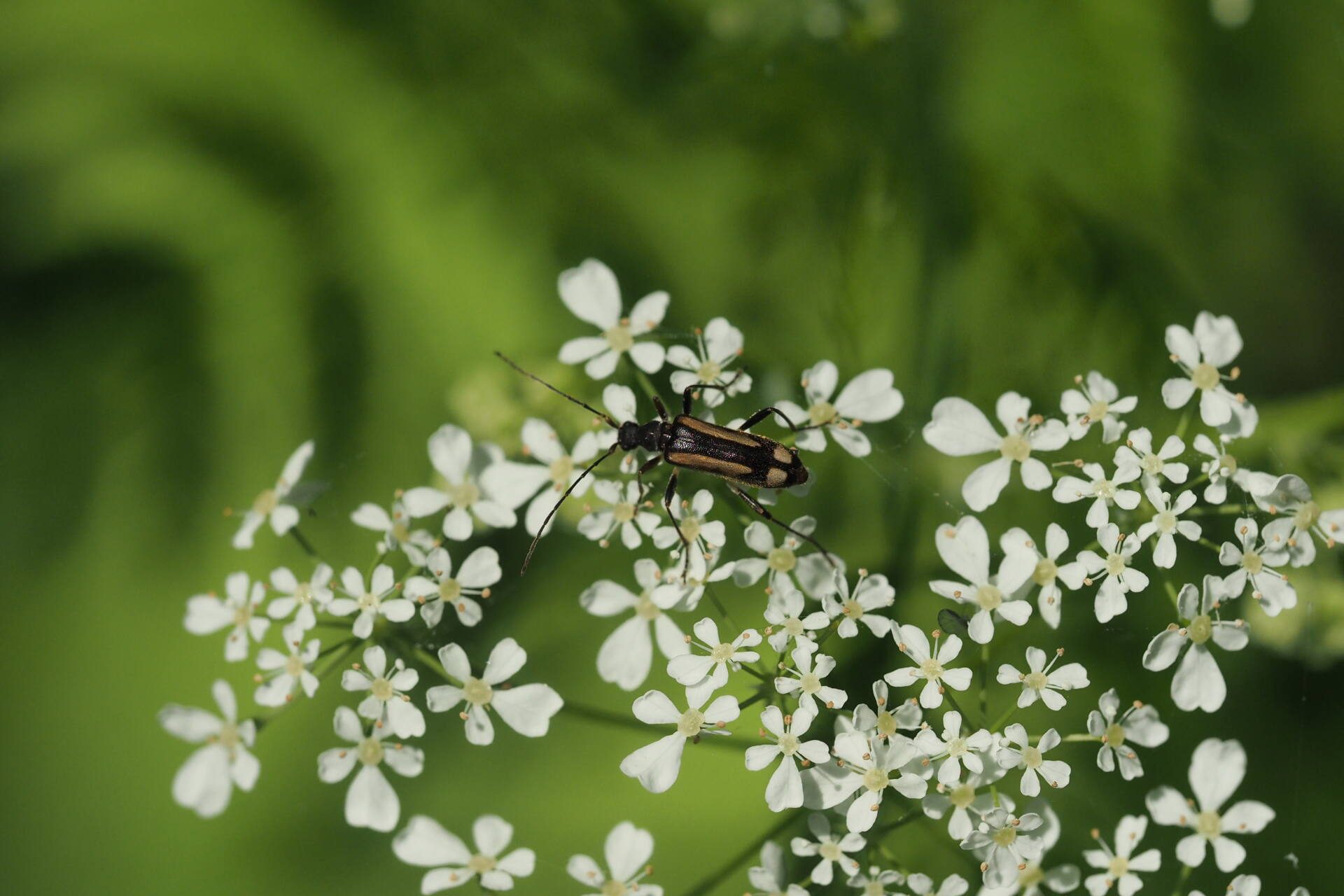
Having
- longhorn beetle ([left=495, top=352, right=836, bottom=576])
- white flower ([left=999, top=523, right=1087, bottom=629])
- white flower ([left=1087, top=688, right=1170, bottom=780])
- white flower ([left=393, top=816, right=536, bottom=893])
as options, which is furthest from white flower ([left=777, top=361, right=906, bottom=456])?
white flower ([left=393, top=816, right=536, bottom=893])

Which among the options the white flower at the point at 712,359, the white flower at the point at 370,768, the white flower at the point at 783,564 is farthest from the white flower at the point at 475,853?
the white flower at the point at 712,359

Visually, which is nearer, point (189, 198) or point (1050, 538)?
point (1050, 538)

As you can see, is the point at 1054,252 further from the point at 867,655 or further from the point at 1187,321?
the point at 867,655

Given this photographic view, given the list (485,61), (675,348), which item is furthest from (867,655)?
(485,61)

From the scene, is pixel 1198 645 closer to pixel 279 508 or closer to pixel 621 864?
pixel 621 864

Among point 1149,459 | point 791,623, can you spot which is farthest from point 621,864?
point 1149,459

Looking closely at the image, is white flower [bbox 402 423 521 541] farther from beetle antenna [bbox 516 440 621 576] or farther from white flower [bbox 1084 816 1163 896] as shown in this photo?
white flower [bbox 1084 816 1163 896]

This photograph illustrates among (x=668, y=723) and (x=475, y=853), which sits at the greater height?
(x=668, y=723)
